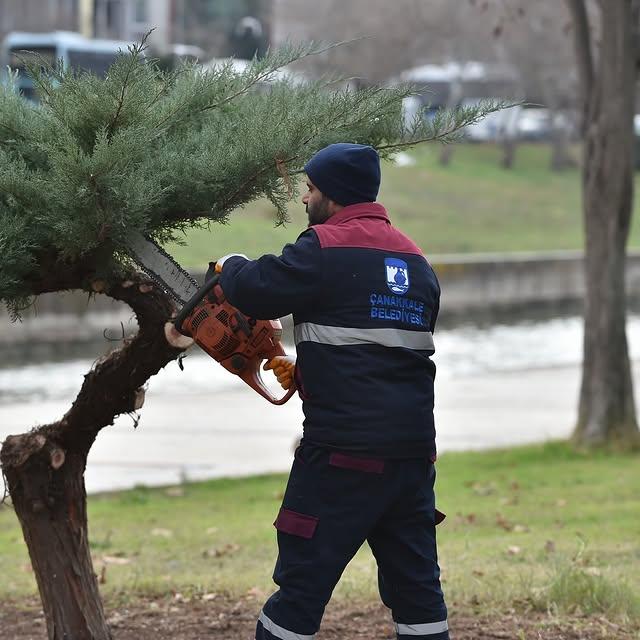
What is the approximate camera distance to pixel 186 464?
367 inches

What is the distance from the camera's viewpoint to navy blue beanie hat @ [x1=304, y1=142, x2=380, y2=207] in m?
3.60

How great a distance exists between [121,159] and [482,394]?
953cm

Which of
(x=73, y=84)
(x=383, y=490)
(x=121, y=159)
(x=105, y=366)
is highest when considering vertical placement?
(x=73, y=84)

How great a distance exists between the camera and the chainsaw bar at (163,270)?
3859 millimetres

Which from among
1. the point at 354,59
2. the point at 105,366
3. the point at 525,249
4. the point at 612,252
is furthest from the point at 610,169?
the point at 354,59

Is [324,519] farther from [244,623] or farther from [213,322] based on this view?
[244,623]

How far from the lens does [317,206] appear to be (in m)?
3.68

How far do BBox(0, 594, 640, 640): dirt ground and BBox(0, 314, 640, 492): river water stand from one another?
70.5 inches

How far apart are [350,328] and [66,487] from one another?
1.33 m

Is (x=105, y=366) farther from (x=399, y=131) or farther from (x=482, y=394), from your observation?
(x=482, y=394)

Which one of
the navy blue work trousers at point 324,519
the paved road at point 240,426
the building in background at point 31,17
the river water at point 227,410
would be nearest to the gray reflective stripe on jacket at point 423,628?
the navy blue work trousers at point 324,519

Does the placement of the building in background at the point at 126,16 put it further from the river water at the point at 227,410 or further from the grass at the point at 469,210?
the river water at the point at 227,410

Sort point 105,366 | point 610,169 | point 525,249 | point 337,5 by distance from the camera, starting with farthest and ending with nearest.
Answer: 1. point 337,5
2. point 525,249
3. point 610,169
4. point 105,366

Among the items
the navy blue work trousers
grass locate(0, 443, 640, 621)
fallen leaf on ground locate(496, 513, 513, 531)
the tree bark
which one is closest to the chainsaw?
the tree bark
